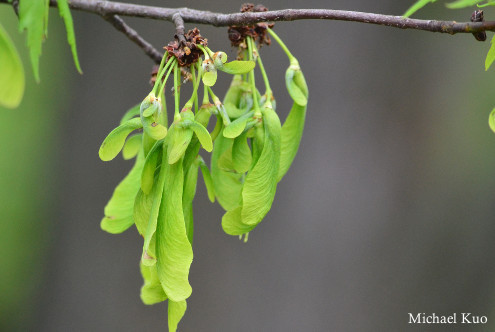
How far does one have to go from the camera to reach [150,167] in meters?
0.49

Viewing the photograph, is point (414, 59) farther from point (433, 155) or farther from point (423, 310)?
point (423, 310)

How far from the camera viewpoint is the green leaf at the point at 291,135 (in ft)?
2.00

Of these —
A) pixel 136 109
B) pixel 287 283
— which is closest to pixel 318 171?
pixel 287 283

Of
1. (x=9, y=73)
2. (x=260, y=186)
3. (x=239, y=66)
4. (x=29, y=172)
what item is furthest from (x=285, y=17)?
(x=29, y=172)

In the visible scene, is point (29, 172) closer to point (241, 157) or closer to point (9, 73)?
point (241, 157)

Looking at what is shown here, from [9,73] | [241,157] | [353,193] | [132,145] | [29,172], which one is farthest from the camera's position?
[29,172]

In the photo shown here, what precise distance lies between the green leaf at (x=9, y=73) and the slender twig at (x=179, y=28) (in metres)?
0.23

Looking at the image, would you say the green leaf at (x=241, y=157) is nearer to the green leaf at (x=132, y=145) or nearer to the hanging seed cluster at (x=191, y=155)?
the hanging seed cluster at (x=191, y=155)

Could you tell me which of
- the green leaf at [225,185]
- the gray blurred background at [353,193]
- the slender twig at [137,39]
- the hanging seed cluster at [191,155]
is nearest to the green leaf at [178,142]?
the hanging seed cluster at [191,155]

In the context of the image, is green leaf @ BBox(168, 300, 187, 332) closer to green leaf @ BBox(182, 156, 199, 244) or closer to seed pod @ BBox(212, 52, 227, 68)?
green leaf @ BBox(182, 156, 199, 244)

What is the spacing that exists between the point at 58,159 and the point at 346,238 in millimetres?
1254

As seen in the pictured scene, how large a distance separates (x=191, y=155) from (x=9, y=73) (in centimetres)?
23

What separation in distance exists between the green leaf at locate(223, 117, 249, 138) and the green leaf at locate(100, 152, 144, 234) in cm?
16

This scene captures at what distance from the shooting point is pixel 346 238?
1738mm
